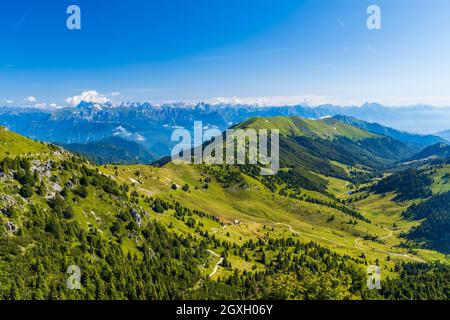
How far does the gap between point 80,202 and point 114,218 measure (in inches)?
821

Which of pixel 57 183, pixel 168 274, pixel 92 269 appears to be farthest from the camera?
pixel 57 183

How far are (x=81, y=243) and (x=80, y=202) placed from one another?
35.4m

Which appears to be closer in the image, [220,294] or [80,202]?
[220,294]
